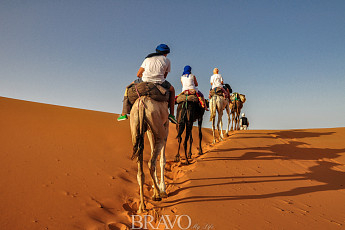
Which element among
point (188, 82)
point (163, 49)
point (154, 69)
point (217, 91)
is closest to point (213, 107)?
point (217, 91)

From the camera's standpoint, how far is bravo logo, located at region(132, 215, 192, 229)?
3.80 metres

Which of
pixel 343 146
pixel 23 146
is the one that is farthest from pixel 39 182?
pixel 343 146

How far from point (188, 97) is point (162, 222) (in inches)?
222

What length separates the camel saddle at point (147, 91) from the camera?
4633 mm

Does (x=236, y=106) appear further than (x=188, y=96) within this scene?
Yes

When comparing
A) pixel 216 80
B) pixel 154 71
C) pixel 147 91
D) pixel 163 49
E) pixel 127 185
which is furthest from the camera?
pixel 216 80

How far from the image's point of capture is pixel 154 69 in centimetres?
487

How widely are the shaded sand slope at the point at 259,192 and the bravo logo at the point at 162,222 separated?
139mm

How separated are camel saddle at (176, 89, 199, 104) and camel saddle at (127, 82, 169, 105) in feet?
13.7

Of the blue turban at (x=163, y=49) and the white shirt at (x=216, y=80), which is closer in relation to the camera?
the blue turban at (x=163, y=49)

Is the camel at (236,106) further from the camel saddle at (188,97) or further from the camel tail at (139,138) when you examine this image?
the camel tail at (139,138)

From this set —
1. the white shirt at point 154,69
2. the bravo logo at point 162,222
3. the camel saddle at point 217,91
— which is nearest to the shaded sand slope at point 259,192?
the bravo logo at point 162,222

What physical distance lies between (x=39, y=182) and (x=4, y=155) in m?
1.76

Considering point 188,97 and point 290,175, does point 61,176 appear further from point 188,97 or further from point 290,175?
point 290,175
